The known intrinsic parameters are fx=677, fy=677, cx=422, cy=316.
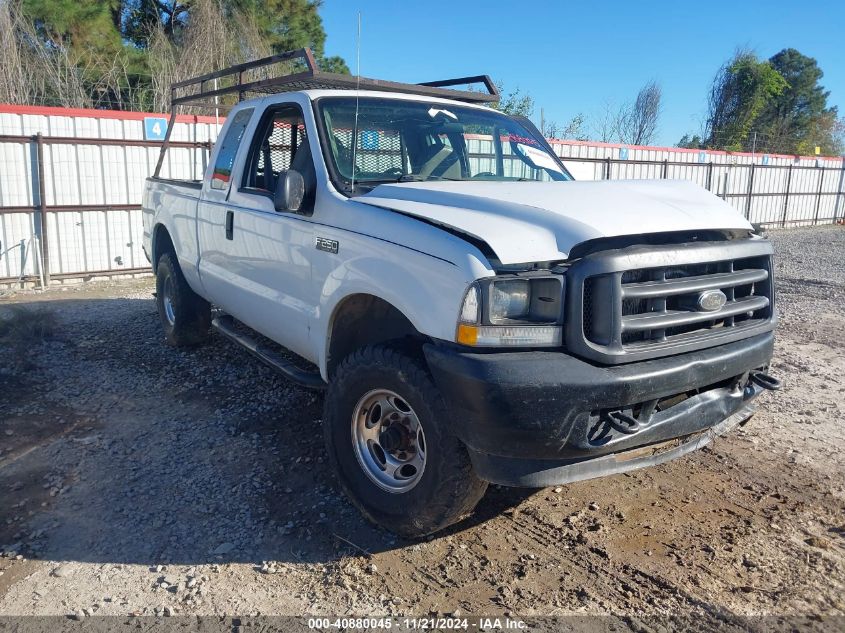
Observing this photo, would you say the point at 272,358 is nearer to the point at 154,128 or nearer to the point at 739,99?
the point at 154,128

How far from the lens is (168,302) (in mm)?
6539

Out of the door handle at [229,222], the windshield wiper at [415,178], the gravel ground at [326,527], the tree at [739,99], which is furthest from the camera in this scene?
the tree at [739,99]

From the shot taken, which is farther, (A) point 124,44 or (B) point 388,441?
(A) point 124,44

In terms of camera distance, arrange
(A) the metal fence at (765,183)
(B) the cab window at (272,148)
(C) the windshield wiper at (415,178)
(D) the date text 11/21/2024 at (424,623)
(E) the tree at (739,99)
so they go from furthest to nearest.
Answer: (E) the tree at (739,99) < (A) the metal fence at (765,183) < (B) the cab window at (272,148) < (C) the windshield wiper at (415,178) < (D) the date text 11/21/2024 at (424,623)

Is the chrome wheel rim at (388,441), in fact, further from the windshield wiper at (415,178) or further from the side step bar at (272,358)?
the windshield wiper at (415,178)

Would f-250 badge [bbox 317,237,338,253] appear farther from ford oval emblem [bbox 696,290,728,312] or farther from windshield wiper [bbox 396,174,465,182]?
ford oval emblem [bbox 696,290,728,312]

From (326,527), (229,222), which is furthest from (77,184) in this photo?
(326,527)

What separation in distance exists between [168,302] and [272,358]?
2609mm

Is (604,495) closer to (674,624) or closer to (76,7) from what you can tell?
(674,624)

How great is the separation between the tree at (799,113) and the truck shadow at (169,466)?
3724 cm

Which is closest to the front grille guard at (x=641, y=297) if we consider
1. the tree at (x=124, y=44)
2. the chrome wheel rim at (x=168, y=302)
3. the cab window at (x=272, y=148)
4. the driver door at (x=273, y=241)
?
the driver door at (x=273, y=241)

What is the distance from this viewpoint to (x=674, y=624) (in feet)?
8.87

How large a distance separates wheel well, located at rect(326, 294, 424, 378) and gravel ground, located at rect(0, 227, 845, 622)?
0.80m

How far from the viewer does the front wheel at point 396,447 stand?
2.92 metres
